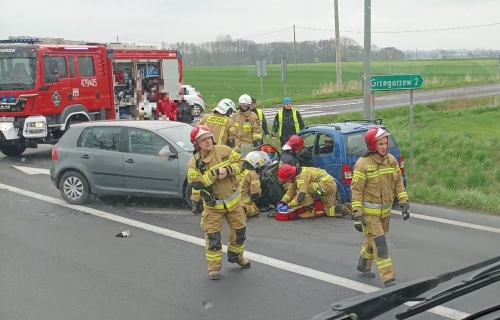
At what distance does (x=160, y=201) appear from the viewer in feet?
37.8

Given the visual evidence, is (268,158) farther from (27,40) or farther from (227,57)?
(227,57)

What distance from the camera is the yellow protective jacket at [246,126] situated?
1300 cm

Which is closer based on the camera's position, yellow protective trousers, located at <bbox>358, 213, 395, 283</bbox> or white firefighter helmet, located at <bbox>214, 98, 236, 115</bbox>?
yellow protective trousers, located at <bbox>358, 213, 395, 283</bbox>

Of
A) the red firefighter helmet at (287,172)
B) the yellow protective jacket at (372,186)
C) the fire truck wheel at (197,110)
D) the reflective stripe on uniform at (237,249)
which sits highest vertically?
the yellow protective jacket at (372,186)

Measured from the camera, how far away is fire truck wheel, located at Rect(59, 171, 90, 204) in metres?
11.3

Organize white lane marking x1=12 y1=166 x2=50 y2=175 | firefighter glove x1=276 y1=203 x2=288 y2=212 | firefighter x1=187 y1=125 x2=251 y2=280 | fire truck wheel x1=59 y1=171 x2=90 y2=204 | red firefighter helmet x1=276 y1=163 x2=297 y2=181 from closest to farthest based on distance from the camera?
firefighter x1=187 y1=125 x2=251 y2=280 < red firefighter helmet x1=276 y1=163 x2=297 y2=181 < firefighter glove x1=276 y1=203 x2=288 y2=212 < fire truck wheel x1=59 y1=171 x2=90 y2=204 < white lane marking x1=12 y1=166 x2=50 y2=175

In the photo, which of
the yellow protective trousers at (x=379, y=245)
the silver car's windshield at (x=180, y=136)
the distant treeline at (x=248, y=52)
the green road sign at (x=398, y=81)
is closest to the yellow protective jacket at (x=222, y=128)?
the silver car's windshield at (x=180, y=136)

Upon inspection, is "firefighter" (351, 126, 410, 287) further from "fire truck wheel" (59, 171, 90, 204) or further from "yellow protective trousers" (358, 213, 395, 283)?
"fire truck wheel" (59, 171, 90, 204)

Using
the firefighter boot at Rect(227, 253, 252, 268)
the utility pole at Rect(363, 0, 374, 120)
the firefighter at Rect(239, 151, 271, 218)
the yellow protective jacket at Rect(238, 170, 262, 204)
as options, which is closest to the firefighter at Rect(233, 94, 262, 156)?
the utility pole at Rect(363, 0, 374, 120)

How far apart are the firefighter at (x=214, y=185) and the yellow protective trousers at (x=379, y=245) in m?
1.48

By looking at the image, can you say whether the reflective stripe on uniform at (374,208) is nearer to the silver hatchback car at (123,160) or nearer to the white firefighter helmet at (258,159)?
the white firefighter helmet at (258,159)

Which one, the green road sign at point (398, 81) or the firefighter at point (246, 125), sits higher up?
the green road sign at point (398, 81)

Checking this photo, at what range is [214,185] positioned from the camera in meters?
7.01

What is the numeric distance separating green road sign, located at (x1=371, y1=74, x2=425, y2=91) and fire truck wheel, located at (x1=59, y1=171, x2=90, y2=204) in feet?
20.1
